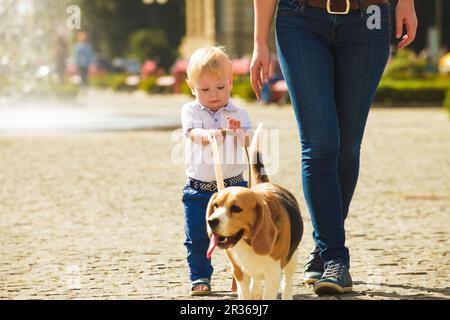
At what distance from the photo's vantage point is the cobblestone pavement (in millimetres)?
5637

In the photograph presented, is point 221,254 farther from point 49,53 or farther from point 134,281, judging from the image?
point 49,53

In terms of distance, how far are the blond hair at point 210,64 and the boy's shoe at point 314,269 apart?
0.96 m

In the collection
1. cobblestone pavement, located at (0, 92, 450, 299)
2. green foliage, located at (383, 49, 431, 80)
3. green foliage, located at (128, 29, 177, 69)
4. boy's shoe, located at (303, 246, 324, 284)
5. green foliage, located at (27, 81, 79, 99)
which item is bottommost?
green foliage, located at (128, 29, 177, 69)

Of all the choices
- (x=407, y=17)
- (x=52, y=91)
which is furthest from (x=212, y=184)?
(x=52, y=91)

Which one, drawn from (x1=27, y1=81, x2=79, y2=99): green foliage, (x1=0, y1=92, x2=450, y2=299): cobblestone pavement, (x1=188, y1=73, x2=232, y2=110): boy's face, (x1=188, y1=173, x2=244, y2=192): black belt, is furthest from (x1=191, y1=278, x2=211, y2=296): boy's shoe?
(x1=27, y1=81, x2=79, y2=99): green foliage

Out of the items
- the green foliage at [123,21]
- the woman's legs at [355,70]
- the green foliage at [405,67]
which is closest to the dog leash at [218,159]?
the woman's legs at [355,70]

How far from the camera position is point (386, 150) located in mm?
14508

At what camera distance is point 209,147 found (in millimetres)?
5379

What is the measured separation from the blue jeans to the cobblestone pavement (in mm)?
394

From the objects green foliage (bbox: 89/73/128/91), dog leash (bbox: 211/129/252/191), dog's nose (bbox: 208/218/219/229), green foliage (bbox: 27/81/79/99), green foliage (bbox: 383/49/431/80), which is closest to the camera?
dog's nose (bbox: 208/218/219/229)

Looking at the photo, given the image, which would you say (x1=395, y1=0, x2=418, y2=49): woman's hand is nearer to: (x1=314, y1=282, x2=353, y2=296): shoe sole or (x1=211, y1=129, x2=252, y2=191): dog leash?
(x1=211, y1=129, x2=252, y2=191): dog leash

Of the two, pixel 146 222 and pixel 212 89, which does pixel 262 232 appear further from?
pixel 146 222

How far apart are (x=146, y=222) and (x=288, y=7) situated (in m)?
3.11

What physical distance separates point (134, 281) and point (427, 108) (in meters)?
22.3
